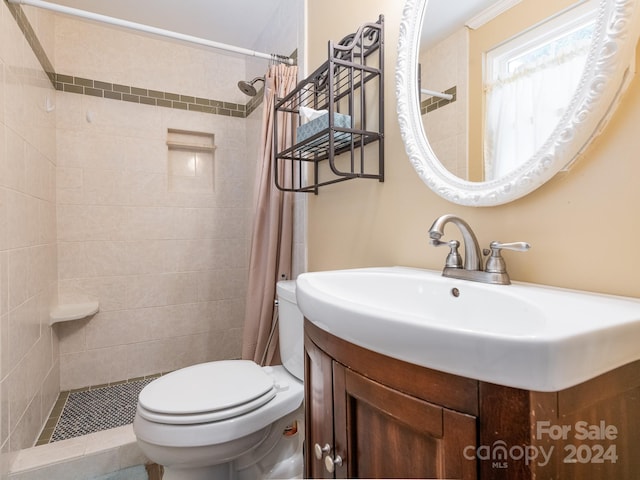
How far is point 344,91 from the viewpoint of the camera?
1.33 meters

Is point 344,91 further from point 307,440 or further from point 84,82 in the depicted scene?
point 84,82

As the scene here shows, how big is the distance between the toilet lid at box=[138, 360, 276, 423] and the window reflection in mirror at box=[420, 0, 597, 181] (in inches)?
37.4

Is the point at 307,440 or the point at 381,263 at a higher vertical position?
the point at 381,263

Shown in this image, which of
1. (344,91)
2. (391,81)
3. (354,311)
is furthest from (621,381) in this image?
(344,91)

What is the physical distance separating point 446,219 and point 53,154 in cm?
215

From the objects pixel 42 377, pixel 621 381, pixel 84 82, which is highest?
pixel 84 82

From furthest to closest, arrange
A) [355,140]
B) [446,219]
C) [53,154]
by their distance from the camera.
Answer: [53,154] → [355,140] → [446,219]

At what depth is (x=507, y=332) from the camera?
359 millimetres

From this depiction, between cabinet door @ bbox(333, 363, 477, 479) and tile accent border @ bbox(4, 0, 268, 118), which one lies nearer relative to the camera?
cabinet door @ bbox(333, 363, 477, 479)

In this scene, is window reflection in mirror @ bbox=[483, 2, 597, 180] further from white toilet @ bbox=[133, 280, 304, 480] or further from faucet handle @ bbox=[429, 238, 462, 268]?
white toilet @ bbox=[133, 280, 304, 480]

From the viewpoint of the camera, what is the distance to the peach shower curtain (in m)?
1.67

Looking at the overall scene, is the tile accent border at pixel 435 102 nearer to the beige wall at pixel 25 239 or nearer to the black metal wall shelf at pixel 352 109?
the black metal wall shelf at pixel 352 109

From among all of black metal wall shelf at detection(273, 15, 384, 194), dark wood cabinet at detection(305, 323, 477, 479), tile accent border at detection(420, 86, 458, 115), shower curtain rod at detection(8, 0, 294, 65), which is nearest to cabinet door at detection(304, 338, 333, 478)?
dark wood cabinet at detection(305, 323, 477, 479)

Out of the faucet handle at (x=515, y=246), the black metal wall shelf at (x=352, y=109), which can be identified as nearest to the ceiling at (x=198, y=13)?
the black metal wall shelf at (x=352, y=109)
